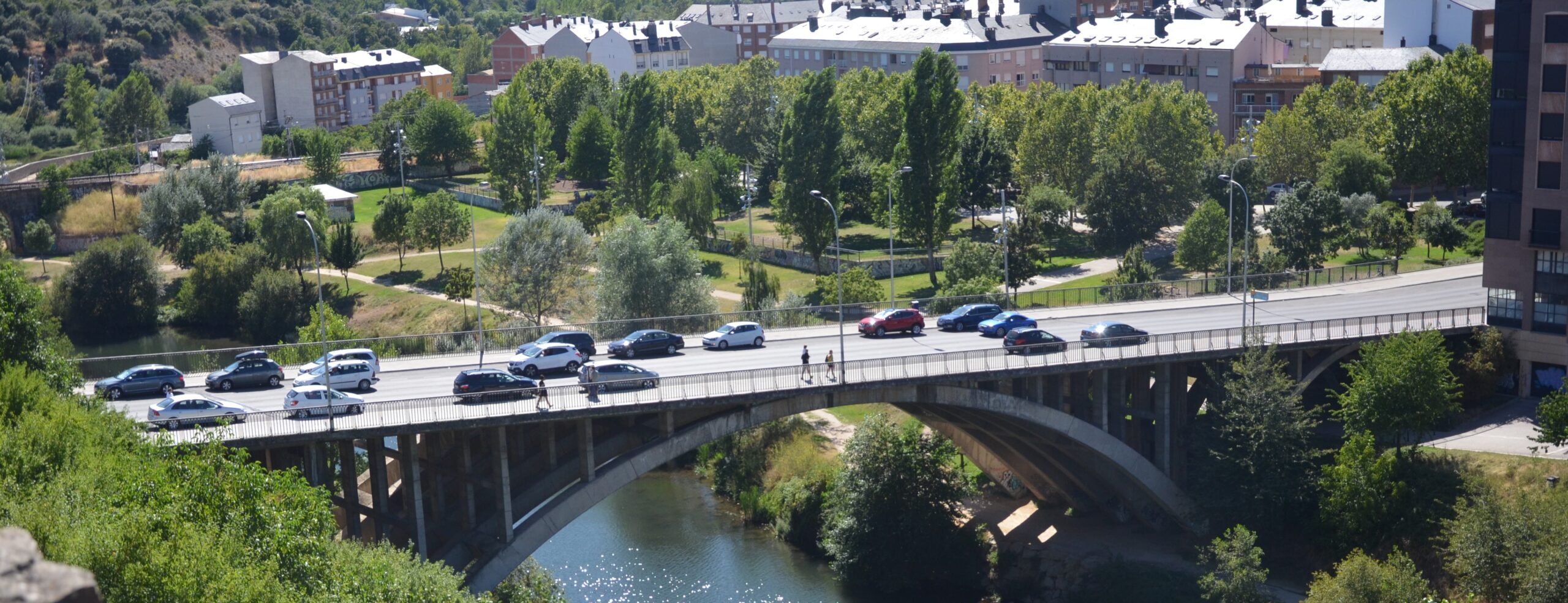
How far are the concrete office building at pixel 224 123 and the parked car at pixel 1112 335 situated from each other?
96838mm

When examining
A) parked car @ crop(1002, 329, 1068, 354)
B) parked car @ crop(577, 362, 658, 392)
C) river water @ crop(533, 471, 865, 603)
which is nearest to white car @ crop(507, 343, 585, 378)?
parked car @ crop(577, 362, 658, 392)

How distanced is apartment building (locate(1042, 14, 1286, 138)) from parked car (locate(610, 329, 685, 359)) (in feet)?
222

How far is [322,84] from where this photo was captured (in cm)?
14625

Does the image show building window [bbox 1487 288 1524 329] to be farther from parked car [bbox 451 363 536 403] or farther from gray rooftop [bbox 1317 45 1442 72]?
gray rooftop [bbox 1317 45 1442 72]

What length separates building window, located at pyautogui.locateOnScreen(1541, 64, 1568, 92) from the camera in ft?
159

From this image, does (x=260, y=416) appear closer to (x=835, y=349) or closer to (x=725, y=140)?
(x=835, y=349)

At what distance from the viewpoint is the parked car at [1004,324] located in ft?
172

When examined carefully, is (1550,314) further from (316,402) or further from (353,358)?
(316,402)

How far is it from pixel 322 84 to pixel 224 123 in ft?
55.5

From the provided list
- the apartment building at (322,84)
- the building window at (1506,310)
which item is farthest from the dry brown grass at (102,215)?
the building window at (1506,310)

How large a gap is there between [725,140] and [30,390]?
8115cm

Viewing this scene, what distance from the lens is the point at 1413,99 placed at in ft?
265

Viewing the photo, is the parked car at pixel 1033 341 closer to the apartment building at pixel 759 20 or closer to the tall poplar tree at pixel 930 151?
the tall poplar tree at pixel 930 151

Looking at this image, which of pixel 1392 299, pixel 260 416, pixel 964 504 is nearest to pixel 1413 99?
pixel 1392 299
